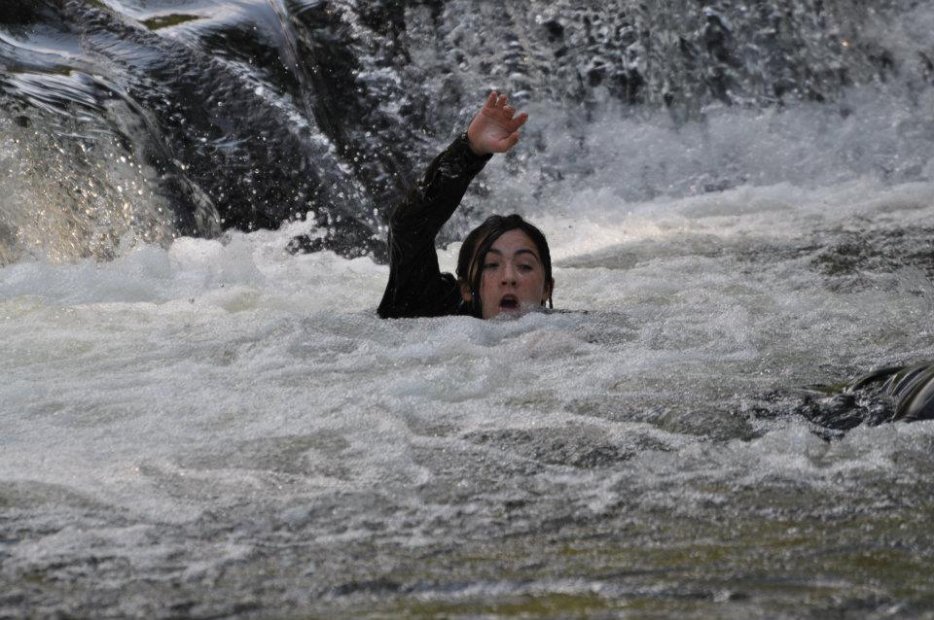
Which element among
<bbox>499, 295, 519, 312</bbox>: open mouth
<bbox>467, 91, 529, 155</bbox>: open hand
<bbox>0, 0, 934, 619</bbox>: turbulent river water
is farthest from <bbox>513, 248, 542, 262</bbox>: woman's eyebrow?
<bbox>467, 91, 529, 155</bbox>: open hand

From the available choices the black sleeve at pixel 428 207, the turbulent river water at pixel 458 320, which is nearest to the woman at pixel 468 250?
the black sleeve at pixel 428 207

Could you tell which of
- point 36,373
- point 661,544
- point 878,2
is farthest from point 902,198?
point 661,544

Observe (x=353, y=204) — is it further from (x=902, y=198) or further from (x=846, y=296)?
(x=846, y=296)

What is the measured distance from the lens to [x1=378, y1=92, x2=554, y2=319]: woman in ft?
15.8

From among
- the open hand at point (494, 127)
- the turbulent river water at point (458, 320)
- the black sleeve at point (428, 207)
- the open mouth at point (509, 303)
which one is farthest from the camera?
the open mouth at point (509, 303)

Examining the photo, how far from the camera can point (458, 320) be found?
4.82 m

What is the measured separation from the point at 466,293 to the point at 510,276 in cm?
20

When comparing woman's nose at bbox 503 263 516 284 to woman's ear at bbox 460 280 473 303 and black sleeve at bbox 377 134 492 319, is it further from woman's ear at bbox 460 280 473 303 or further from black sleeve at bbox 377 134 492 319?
black sleeve at bbox 377 134 492 319

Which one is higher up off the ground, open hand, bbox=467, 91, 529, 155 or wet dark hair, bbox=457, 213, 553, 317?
open hand, bbox=467, 91, 529, 155

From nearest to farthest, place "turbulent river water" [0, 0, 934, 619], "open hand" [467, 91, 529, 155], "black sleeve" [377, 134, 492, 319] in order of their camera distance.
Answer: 1. "turbulent river water" [0, 0, 934, 619]
2. "open hand" [467, 91, 529, 155]
3. "black sleeve" [377, 134, 492, 319]

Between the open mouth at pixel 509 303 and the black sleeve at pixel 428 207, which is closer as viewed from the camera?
the black sleeve at pixel 428 207

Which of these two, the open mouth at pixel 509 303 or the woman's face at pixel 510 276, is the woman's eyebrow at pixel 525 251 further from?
the open mouth at pixel 509 303

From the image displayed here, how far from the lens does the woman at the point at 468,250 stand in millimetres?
4828

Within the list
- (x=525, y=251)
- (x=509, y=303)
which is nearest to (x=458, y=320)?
(x=509, y=303)
